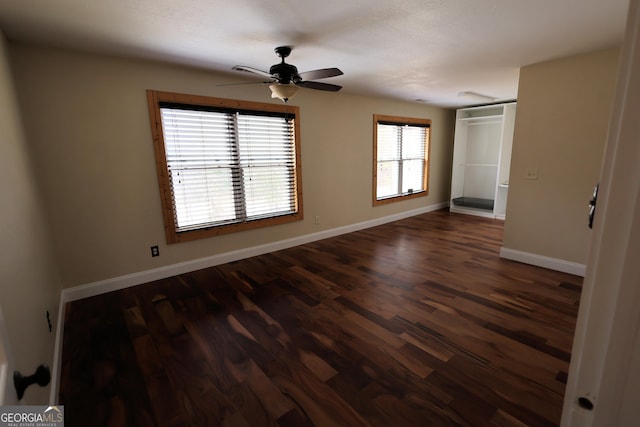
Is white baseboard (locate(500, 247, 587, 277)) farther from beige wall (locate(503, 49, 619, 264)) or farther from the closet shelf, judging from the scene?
the closet shelf

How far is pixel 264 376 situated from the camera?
1.92 metres

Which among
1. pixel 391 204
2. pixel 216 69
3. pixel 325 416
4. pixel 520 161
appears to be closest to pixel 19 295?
pixel 325 416

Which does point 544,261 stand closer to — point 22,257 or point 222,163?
point 222,163

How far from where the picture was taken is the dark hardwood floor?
5.48 feet

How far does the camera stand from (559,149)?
329 cm

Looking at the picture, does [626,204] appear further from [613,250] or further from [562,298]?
[562,298]

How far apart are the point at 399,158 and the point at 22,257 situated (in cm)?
564

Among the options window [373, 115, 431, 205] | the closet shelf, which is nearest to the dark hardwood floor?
window [373, 115, 431, 205]

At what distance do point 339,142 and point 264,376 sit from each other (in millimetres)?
3703

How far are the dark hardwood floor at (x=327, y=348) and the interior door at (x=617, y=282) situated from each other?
1.38 metres

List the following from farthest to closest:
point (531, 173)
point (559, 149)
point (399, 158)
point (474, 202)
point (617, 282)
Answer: point (474, 202) < point (399, 158) < point (531, 173) < point (559, 149) < point (617, 282)

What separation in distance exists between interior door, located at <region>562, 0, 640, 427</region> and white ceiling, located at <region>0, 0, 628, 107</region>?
199cm

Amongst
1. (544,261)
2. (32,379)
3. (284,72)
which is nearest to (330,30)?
(284,72)

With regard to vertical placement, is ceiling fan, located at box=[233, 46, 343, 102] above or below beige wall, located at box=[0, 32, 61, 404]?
above
